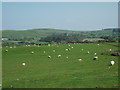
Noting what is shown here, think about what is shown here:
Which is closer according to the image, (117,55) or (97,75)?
(97,75)

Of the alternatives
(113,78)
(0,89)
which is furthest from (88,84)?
(0,89)

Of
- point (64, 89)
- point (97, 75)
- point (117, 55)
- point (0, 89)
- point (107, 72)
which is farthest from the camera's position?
point (117, 55)

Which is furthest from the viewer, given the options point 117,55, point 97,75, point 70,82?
point 117,55

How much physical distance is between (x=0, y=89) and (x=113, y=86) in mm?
9815

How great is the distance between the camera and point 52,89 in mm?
17766

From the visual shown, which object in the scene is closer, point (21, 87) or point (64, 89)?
point (64, 89)

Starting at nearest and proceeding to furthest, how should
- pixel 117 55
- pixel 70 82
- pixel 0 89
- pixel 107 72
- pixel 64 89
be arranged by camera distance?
1. pixel 64 89
2. pixel 0 89
3. pixel 70 82
4. pixel 107 72
5. pixel 117 55

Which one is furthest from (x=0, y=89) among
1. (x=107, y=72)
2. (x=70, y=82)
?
(x=107, y=72)

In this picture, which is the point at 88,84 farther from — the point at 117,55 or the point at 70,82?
the point at 117,55

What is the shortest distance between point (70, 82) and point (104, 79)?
11.1 ft

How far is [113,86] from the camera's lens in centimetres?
1808

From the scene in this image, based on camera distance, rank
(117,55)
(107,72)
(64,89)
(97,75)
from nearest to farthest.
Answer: (64,89), (97,75), (107,72), (117,55)

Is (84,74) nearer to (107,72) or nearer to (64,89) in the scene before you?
(107,72)

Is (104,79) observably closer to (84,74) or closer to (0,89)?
(84,74)
